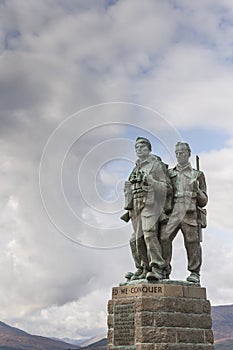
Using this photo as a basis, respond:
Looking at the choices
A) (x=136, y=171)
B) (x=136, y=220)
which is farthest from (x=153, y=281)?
(x=136, y=171)

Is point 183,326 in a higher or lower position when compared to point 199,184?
lower

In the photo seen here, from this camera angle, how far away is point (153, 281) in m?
13.9

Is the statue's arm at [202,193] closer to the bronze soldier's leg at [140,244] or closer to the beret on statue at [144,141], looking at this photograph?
the beret on statue at [144,141]

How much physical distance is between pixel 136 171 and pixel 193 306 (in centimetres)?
364

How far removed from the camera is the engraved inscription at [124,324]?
13547mm

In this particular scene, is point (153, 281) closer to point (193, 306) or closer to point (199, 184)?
point (193, 306)

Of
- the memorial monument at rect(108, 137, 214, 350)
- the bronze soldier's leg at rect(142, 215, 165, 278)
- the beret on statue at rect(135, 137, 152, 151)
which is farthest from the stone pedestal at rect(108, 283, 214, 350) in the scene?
the beret on statue at rect(135, 137, 152, 151)

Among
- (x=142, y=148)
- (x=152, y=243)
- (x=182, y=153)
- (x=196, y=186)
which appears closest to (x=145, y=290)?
(x=152, y=243)

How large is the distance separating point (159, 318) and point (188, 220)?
270 cm

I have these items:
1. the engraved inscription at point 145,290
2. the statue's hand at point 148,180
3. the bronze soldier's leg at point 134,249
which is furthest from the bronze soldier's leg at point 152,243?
the statue's hand at point 148,180

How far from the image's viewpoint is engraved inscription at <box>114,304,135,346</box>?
44.4 ft

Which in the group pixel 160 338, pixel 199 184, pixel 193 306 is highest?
pixel 199 184

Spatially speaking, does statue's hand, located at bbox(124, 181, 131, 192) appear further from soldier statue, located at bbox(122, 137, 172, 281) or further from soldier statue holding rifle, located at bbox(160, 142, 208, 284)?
soldier statue holding rifle, located at bbox(160, 142, 208, 284)

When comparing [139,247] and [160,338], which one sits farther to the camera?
[139,247]
